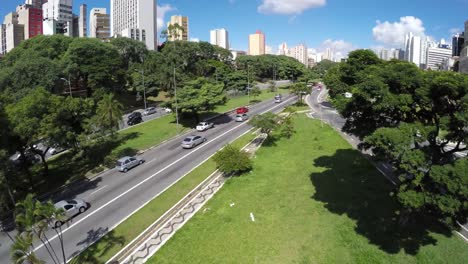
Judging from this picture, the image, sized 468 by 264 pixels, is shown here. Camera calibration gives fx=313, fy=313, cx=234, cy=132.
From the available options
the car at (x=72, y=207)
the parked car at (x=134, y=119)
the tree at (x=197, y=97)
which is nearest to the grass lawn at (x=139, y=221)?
the car at (x=72, y=207)

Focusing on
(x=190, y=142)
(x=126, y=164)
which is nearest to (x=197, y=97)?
(x=190, y=142)

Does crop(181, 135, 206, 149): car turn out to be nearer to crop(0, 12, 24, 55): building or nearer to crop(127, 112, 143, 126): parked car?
crop(127, 112, 143, 126): parked car

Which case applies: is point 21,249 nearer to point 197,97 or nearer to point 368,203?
point 368,203

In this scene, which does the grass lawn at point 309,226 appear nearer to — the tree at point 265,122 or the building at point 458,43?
the tree at point 265,122

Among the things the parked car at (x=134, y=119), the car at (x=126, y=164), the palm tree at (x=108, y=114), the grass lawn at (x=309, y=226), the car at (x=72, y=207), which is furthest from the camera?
the parked car at (x=134, y=119)

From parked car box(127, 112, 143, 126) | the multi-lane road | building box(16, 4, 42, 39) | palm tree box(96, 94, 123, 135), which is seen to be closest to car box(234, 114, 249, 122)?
the multi-lane road
